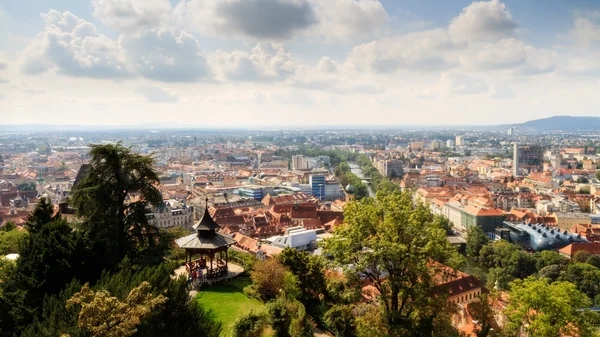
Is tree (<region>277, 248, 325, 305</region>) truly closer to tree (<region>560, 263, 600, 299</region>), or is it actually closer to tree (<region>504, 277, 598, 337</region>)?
tree (<region>504, 277, 598, 337</region>)

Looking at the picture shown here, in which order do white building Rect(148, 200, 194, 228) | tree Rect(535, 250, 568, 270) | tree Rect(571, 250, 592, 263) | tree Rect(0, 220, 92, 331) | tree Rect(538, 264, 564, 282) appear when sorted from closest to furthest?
tree Rect(0, 220, 92, 331), tree Rect(538, 264, 564, 282), tree Rect(535, 250, 568, 270), tree Rect(571, 250, 592, 263), white building Rect(148, 200, 194, 228)

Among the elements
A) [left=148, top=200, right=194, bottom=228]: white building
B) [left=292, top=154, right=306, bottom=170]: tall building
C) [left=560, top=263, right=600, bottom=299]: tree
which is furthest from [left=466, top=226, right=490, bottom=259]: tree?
[left=292, top=154, right=306, bottom=170]: tall building

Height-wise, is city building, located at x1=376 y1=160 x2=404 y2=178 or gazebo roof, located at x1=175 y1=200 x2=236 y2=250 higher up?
gazebo roof, located at x1=175 y1=200 x2=236 y2=250

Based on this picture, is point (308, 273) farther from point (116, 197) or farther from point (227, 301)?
point (116, 197)

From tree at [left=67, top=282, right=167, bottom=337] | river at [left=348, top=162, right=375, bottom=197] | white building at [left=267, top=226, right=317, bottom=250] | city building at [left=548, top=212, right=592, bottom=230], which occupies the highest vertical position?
tree at [left=67, top=282, right=167, bottom=337]

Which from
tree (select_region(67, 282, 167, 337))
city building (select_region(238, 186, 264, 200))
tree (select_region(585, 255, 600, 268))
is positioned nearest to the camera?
tree (select_region(67, 282, 167, 337))

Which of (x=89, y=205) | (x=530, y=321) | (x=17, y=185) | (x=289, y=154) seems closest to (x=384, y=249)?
(x=530, y=321)

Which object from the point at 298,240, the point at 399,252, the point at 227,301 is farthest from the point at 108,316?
the point at 298,240

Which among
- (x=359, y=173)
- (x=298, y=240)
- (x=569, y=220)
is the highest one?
(x=298, y=240)
